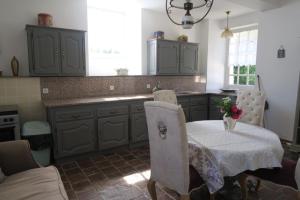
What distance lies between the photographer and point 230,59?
525 centimetres

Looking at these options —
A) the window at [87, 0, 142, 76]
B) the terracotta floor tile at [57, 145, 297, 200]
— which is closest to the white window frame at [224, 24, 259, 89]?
the window at [87, 0, 142, 76]

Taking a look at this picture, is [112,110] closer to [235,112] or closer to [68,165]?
[68,165]

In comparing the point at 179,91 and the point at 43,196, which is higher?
the point at 179,91

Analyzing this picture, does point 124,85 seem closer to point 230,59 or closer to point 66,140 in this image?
point 66,140

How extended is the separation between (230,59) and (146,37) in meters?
2.24

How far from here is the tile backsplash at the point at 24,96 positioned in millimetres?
3023

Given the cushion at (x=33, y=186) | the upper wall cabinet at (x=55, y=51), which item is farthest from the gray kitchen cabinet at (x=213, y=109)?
the cushion at (x=33, y=186)

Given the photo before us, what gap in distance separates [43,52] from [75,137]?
1296mm

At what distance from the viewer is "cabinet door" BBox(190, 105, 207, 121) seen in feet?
14.8

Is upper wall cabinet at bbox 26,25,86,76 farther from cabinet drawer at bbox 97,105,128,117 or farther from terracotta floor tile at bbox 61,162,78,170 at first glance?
terracotta floor tile at bbox 61,162,78,170

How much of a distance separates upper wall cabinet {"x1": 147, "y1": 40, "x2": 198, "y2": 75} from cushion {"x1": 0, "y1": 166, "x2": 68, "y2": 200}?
116 inches

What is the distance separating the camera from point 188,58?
4.63 m

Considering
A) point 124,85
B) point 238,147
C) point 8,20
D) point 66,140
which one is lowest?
point 66,140

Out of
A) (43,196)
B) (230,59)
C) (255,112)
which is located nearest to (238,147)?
(255,112)
